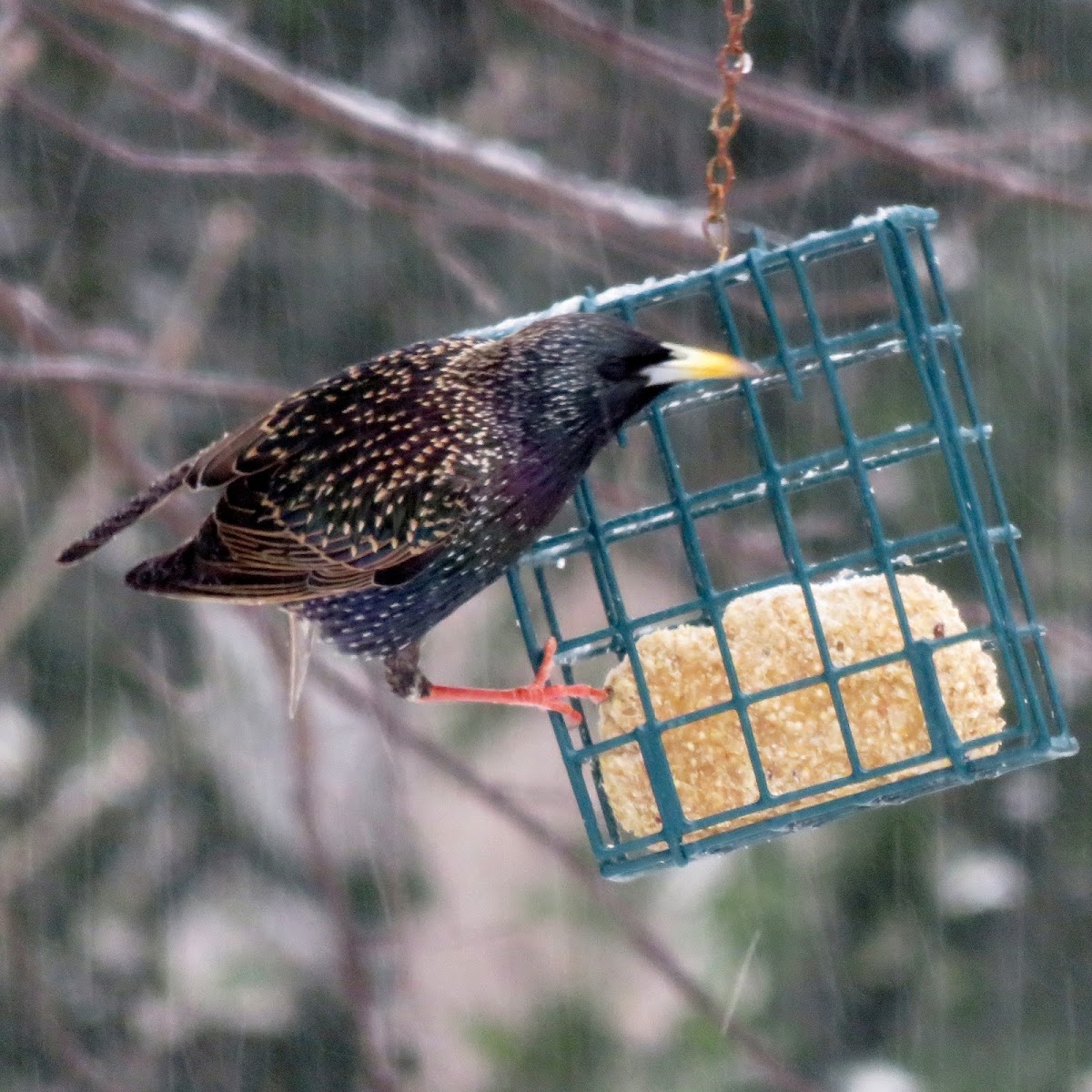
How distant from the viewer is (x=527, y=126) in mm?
6820

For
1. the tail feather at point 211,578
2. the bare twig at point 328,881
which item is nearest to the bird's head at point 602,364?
the tail feather at point 211,578

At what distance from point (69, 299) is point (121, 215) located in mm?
488

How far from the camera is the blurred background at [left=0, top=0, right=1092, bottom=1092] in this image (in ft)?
18.4

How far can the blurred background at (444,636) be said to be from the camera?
560cm

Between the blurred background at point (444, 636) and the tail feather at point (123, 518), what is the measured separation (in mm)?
1080

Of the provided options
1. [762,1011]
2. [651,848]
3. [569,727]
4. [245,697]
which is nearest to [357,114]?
[569,727]

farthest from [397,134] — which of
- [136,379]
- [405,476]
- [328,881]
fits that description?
[328,881]

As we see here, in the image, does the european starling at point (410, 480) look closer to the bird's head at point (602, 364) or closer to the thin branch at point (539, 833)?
the bird's head at point (602, 364)

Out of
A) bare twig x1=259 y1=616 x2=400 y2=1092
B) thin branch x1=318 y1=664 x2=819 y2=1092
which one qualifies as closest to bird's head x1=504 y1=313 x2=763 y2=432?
thin branch x1=318 y1=664 x2=819 y2=1092

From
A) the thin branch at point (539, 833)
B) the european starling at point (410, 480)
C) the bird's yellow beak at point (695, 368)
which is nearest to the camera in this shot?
the bird's yellow beak at point (695, 368)

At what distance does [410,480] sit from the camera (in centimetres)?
332

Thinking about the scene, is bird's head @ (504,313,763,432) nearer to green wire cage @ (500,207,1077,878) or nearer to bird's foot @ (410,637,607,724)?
green wire cage @ (500,207,1077,878)

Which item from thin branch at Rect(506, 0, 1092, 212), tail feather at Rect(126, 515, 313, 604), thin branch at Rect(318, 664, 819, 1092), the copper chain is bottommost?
thin branch at Rect(318, 664, 819, 1092)

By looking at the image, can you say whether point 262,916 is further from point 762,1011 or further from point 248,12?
point 248,12
